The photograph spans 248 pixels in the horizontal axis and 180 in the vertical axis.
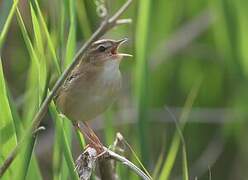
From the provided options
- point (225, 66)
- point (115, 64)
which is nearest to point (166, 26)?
point (225, 66)

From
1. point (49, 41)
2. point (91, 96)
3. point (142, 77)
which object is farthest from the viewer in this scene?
point (142, 77)

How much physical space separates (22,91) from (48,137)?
339mm

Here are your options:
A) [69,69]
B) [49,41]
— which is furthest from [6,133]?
[69,69]

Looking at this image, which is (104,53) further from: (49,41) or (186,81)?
(186,81)

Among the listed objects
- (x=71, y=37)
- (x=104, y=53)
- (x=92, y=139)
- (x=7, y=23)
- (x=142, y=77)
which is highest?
(x=7, y=23)

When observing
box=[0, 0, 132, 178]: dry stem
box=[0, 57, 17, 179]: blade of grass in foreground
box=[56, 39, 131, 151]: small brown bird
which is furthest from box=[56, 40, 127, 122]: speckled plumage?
box=[0, 0, 132, 178]: dry stem

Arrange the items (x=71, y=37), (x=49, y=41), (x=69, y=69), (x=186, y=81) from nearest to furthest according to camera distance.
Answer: (x=69, y=69) < (x=49, y=41) < (x=71, y=37) < (x=186, y=81)

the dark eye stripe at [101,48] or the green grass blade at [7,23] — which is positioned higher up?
the green grass blade at [7,23]

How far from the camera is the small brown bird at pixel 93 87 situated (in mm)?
2877

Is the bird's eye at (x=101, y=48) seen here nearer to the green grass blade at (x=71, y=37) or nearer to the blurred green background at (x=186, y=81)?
the green grass blade at (x=71, y=37)

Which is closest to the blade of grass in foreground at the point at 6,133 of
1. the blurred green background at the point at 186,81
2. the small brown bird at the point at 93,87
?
the small brown bird at the point at 93,87

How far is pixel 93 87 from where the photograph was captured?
2928 mm

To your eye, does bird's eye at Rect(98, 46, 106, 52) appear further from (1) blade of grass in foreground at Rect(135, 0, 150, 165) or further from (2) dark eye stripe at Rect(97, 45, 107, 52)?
(1) blade of grass in foreground at Rect(135, 0, 150, 165)

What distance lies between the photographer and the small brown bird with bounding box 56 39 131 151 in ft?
9.44
